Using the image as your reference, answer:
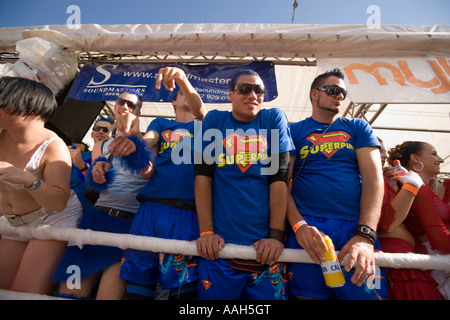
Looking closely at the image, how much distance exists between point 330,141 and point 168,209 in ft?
3.78

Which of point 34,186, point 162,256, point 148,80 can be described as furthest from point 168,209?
point 148,80

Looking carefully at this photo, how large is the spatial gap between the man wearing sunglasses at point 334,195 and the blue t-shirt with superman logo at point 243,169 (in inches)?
7.9

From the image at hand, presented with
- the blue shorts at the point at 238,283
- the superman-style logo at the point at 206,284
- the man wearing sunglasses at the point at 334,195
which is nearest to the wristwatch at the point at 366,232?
the man wearing sunglasses at the point at 334,195

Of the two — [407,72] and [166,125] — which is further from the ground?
[407,72]

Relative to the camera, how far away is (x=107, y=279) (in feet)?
4.99

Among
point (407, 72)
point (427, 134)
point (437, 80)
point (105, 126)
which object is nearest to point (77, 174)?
point (105, 126)

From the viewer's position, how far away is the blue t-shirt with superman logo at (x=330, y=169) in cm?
150

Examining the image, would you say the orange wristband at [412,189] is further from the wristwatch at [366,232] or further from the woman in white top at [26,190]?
the woman in white top at [26,190]

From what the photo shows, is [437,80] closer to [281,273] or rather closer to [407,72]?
[407,72]

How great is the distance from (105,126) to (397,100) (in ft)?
12.9

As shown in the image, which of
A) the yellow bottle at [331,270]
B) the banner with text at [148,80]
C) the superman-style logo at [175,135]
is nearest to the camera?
the yellow bottle at [331,270]

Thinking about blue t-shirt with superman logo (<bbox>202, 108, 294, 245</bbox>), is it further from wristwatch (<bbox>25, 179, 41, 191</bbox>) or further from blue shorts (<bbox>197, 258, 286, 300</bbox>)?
wristwatch (<bbox>25, 179, 41, 191</bbox>)

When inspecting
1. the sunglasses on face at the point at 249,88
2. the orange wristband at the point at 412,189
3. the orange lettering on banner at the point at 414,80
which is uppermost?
the orange lettering on banner at the point at 414,80

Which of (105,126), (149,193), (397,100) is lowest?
(149,193)
